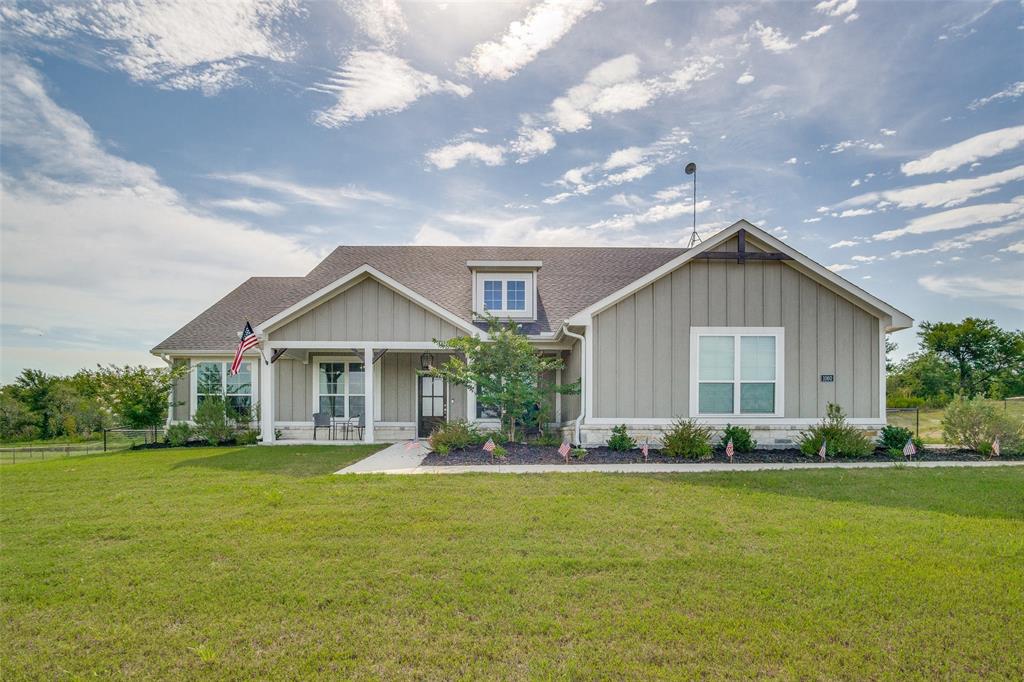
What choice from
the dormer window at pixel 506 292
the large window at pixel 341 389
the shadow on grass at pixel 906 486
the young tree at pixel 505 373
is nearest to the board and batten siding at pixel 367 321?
the young tree at pixel 505 373

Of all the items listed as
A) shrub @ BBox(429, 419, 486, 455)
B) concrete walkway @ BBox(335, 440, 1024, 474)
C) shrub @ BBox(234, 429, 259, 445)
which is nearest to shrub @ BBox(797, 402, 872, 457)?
concrete walkway @ BBox(335, 440, 1024, 474)

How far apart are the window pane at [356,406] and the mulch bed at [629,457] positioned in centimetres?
514

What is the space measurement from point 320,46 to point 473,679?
1254 centimetres

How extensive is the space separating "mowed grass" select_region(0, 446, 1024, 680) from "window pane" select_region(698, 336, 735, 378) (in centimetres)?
404

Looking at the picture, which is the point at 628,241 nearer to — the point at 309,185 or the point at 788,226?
the point at 788,226

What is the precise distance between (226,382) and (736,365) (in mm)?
14424

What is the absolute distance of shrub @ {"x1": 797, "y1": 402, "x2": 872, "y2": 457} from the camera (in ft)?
33.9

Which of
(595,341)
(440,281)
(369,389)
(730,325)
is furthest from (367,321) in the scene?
(730,325)

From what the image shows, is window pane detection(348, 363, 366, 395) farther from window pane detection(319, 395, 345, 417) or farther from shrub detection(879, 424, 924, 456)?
shrub detection(879, 424, 924, 456)

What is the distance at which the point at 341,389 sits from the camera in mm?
15109

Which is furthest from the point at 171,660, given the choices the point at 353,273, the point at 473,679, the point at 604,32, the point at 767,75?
the point at 767,75

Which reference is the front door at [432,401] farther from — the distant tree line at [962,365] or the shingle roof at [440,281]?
the distant tree line at [962,365]

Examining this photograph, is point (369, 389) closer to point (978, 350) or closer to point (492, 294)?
point (492, 294)

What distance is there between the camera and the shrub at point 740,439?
34.9ft
